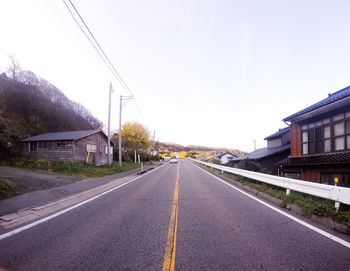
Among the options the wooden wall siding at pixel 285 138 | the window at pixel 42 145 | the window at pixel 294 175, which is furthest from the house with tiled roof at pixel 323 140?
the window at pixel 42 145

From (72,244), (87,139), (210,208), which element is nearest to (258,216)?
(210,208)

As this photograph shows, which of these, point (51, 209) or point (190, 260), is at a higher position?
point (190, 260)

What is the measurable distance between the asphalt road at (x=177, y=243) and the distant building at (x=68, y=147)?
17.2 metres

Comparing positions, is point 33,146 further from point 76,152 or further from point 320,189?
point 320,189

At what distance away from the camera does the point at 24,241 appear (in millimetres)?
2791

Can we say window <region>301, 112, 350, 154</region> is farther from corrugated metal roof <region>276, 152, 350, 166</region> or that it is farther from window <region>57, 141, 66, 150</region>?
window <region>57, 141, 66, 150</region>

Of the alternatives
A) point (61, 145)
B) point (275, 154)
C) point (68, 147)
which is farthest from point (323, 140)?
point (61, 145)

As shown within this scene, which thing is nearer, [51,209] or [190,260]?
[190,260]

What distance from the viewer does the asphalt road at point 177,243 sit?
2.18m

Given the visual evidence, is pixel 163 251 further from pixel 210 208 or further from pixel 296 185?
pixel 296 185

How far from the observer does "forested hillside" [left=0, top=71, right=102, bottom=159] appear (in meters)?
21.6

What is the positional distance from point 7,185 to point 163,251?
7696 mm

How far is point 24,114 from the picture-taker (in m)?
30.0

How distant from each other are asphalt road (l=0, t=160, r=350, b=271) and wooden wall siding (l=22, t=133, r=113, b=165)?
56.2 feet
